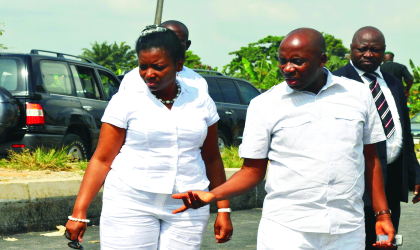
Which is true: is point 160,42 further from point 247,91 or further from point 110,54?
point 110,54

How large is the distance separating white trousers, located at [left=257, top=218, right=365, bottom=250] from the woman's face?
2.76ft

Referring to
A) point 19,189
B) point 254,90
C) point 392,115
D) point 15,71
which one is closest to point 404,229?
point 392,115

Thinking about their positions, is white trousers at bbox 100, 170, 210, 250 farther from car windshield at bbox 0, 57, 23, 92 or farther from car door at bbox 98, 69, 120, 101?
car door at bbox 98, 69, 120, 101

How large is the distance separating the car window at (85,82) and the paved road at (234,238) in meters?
3.30

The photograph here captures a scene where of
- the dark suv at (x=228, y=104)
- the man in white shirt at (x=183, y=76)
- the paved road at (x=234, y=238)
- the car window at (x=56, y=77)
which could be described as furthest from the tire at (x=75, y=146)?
the man in white shirt at (x=183, y=76)

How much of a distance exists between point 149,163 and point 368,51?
187 centimetres

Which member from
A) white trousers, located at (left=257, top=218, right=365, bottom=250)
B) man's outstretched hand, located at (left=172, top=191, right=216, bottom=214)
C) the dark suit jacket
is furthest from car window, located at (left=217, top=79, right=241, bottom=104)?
man's outstretched hand, located at (left=172, top=191, right=216, bottom=214)

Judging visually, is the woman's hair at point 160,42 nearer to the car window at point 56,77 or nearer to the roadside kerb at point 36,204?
the roadside kerb at point 36,204

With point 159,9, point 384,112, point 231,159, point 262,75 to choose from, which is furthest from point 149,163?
point 262,75

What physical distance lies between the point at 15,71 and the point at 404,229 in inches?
216

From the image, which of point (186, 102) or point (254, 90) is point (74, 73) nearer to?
point (254, 90)

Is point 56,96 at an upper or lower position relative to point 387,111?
lower

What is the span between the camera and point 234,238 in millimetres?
6492

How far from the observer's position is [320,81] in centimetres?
297
